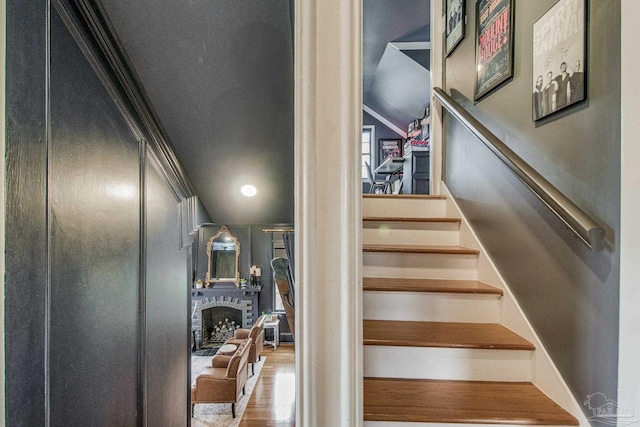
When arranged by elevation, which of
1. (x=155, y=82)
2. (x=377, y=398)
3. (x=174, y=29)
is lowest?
(x=377, y=398)

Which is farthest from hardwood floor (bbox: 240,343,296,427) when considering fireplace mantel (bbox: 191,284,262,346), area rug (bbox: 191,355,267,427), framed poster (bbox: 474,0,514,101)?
framed poster (bbox: 474,0,514,101)

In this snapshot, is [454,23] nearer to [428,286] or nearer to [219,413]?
[428,286]

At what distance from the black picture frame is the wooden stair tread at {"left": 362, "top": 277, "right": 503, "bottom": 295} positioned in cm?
641

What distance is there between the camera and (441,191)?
265 cm

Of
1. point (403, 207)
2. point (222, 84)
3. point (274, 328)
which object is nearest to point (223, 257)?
point (274, 328)

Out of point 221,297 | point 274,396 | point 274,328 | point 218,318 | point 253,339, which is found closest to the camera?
point 274,396

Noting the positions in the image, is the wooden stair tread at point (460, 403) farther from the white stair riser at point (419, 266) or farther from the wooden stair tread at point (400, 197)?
the wooden stair tread at point (400, 197)

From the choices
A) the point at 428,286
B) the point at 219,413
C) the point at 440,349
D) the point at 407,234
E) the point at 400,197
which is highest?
the point at 400,197

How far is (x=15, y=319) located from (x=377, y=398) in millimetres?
1073

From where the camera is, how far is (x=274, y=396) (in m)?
5.16

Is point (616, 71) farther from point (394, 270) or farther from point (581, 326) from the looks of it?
point (394, 270)

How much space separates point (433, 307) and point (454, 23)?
210 centimetres

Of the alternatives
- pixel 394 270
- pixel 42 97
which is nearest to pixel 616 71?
pixel 394 270

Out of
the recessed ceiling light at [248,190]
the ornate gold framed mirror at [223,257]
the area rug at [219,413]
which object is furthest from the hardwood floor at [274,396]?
the recessed ceiling light at [248,190]
